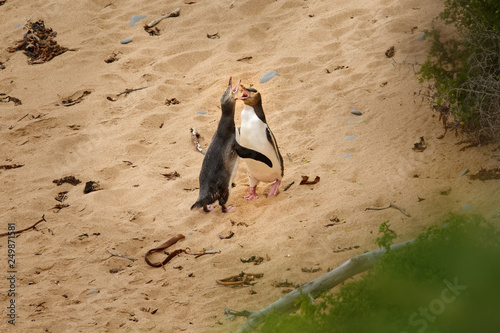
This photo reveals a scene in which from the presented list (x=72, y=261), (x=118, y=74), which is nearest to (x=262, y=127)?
(x=72, y=261)

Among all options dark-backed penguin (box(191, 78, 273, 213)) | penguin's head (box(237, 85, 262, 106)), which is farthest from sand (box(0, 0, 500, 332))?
penguin's head (box(237, 85, 262, 106))

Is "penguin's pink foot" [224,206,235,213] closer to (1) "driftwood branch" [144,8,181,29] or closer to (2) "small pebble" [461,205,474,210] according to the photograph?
(2) "small pebble" [461,205,474,210]

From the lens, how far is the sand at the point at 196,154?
3.17 m

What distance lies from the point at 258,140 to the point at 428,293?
2856 mm

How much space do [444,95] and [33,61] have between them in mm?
5500

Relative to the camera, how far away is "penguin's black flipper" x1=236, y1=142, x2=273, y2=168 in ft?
13.3

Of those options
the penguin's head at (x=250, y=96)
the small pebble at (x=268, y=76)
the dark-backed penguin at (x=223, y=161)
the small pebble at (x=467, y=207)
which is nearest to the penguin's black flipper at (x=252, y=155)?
the dark-backed penguin at (x=223, y=161)

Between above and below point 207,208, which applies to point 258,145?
above

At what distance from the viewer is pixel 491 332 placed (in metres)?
1.08

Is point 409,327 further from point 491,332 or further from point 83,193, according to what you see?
point 83,193

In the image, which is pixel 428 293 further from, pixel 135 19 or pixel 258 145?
pixel 135 19

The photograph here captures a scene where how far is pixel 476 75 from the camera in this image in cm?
382

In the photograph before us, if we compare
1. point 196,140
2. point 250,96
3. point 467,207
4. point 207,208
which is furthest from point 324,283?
point 196,140

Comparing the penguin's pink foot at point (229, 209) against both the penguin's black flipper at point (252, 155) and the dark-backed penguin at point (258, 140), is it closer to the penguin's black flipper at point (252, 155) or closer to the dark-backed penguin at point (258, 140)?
the dark-backed penguin at point (258, 140)
